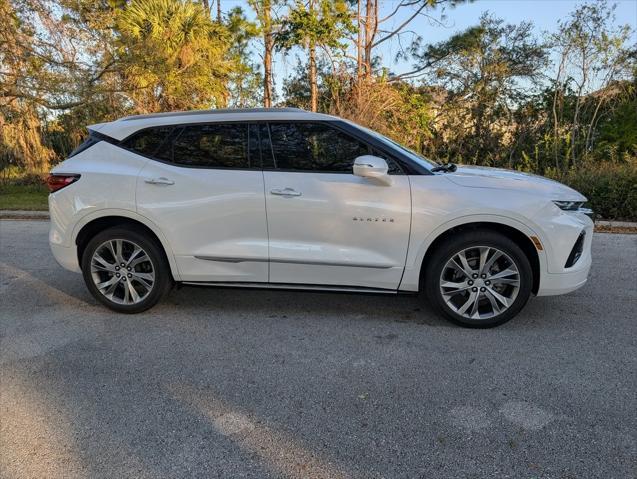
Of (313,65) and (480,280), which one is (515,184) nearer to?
(480,280)

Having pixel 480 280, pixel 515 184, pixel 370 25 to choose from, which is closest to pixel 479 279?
pixel 480 280

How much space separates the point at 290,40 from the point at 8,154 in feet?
34.0

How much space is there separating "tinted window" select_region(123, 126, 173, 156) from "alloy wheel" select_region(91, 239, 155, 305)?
83 centimetres

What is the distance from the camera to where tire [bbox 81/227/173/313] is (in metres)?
4.23

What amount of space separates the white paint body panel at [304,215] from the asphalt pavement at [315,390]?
446 mm

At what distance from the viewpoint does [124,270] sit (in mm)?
4301

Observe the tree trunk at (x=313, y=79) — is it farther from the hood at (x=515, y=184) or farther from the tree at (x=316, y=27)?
the hood at (x=515, y=184)

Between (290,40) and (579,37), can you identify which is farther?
(290,40)

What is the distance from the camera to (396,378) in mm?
3141

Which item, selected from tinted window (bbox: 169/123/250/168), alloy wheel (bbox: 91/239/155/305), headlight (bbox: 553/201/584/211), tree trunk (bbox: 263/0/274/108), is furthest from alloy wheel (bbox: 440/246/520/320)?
tree trunk (bbox: 263/0/274/108)

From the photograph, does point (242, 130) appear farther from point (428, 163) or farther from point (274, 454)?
point (274, 454)

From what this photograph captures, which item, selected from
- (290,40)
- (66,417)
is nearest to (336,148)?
(66,417)

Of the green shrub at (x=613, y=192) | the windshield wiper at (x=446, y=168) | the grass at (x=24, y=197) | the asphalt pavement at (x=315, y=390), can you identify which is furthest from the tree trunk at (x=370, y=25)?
the asphalt pavement at (x=315, y=390)

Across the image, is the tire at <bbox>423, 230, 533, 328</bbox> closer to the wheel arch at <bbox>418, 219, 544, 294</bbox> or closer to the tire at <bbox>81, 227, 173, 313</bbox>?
the wheel arch at <bbox>418, 219, 544, 294</bbox>
